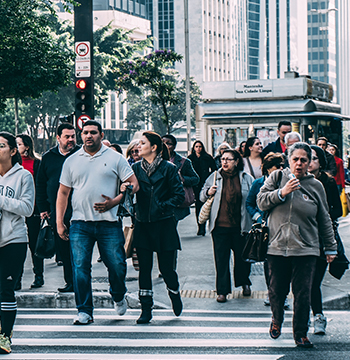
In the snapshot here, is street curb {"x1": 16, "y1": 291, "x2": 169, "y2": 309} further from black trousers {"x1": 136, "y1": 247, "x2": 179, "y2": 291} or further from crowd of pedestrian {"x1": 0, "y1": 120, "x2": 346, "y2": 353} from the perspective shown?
black trousers {"x1": 136, "y1": 247, "x2": 179, "y2": 291}

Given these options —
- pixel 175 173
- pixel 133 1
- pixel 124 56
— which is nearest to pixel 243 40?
pixel 133 1

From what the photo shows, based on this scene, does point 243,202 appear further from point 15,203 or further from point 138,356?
point 15,203

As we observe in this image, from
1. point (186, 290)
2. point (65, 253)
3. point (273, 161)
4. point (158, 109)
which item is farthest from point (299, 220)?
point (158, 109)

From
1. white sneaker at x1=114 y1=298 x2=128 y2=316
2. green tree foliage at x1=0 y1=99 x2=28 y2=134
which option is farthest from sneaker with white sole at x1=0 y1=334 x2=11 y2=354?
green tree foliage at x1=0 y1=99 x2=28 y2=134

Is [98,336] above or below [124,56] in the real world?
below

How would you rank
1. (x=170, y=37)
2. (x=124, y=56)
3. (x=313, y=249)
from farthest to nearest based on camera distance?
(x=170, y=37), (x=124, y=56), (x=313, y=249)

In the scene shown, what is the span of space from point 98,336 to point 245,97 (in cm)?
1410

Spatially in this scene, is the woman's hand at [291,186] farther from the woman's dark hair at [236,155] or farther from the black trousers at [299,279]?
the woman's dark hair at [236,155]

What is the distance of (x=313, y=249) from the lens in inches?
215

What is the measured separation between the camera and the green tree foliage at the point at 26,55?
18953 millimetres

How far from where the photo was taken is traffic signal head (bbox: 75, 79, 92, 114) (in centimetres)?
1143

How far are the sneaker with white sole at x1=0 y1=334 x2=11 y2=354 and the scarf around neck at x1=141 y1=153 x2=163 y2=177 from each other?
2.03 metres

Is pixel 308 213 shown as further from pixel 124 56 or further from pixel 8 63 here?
pixel 124 56

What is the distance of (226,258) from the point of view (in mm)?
7457
